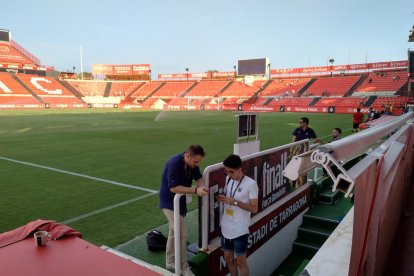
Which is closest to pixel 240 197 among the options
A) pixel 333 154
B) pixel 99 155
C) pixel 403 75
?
pixel 333 154

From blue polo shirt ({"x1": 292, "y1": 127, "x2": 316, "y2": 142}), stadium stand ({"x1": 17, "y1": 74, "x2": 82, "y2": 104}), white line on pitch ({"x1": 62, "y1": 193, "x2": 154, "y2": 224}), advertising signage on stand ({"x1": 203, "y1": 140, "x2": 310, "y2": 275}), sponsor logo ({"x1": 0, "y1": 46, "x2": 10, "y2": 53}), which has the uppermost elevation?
sponsor logo ({"x1": 0, "y1": 46, "x2": 10, "y2": 53})

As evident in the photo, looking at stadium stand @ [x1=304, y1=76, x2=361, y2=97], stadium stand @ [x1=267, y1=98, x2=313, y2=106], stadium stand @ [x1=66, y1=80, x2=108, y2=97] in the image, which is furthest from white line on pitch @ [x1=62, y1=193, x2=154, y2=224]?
stadium stand @ [x1=66, y1=80, x2=108, y2=97]

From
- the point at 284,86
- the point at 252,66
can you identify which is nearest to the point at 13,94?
the point at 252,66

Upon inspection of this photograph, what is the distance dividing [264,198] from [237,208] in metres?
1.68

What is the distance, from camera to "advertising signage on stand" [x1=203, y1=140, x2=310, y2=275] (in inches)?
165

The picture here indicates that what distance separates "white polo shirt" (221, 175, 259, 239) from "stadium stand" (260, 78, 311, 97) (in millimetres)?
60498

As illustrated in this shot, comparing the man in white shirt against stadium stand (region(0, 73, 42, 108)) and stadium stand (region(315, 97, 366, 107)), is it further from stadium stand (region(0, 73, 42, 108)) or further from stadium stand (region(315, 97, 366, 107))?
stadium stand (region(0, 73, 42, 108))

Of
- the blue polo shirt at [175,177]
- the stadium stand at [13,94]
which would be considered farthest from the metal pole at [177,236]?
the stadium stand at [13,94]

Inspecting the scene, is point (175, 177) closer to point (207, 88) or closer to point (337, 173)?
point (337, 173)

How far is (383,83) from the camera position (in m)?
55.3

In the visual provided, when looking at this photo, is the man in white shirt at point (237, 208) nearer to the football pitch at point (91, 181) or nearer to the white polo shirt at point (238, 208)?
the white polo shirt at point (238, 208)

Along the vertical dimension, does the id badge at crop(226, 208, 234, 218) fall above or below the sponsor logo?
below

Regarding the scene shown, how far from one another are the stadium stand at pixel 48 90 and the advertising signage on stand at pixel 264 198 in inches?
2613

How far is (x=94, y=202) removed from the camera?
7207mm
